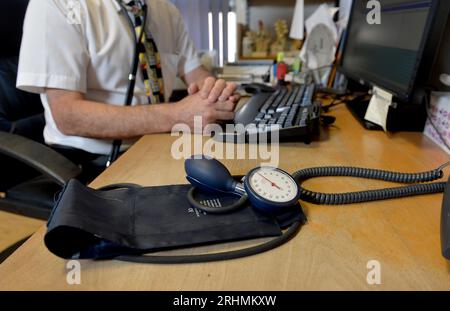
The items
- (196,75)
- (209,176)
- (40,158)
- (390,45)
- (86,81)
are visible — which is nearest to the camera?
(209,176)

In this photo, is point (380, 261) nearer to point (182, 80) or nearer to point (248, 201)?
point (248, 201)

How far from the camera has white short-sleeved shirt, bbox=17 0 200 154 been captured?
826 mm

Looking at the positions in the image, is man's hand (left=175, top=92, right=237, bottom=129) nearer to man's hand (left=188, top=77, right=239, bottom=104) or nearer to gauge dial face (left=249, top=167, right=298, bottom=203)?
man's hand (left=188, top=77, right=239, bottom=104)

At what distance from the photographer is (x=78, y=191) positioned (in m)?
0.44

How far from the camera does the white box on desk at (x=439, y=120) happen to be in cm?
71

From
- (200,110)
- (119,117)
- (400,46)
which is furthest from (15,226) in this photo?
(400,46)

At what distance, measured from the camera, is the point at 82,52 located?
0.89m

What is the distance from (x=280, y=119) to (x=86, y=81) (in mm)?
571

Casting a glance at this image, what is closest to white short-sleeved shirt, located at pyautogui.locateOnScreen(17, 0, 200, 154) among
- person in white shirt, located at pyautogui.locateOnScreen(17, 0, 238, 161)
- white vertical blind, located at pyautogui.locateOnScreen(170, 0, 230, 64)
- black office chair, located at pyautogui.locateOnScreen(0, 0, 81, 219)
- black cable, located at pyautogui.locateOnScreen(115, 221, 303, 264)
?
person in white shirt, located at pyautogui.locateOnScreen(17, 0, 238, 161)

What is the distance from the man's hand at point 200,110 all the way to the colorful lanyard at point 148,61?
0.25 metres

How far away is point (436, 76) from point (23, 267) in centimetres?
83

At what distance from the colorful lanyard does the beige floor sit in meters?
0.48

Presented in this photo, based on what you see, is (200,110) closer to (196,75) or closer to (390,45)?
(390,45)

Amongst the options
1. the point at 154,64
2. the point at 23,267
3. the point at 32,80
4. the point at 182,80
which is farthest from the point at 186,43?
the point at 23,267
